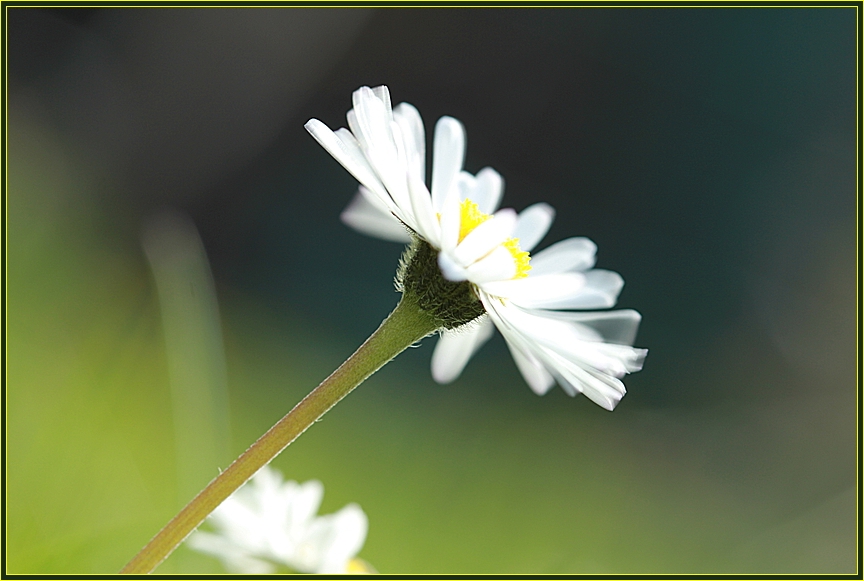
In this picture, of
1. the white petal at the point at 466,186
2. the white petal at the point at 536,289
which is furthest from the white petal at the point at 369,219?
the white petal at the point at 536,289

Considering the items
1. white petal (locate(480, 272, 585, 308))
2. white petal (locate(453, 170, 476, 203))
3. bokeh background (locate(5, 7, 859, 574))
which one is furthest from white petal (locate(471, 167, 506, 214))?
bokeh background (locate(5, 7, 859, 574))

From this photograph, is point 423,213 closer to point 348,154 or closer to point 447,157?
point 348,154

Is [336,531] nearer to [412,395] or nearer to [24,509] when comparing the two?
[24,509]

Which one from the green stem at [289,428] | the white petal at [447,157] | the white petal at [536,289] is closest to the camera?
the green stem at [289,428]

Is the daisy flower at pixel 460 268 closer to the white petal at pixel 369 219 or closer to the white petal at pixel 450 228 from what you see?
the white petal at pixel 450 228

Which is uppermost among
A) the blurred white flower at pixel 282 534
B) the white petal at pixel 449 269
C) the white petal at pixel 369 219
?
the white petal at pixel 369 219

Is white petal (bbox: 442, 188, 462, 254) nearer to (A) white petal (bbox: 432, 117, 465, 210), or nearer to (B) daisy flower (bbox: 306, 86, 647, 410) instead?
(B) daisy flower (bbox: 306, 86, 647, 410)

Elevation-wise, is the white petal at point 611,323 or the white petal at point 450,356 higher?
the white petal at point 611,323
